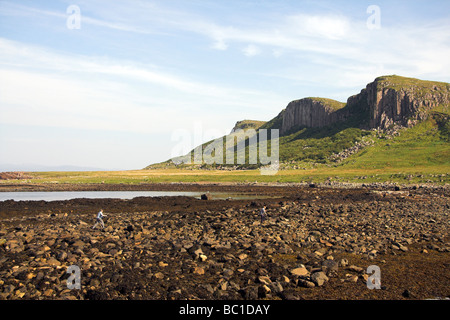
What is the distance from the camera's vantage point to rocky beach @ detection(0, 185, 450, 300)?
14594 millimetres

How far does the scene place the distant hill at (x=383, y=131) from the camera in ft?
356

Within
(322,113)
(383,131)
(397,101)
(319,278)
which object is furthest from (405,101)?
(319,278)

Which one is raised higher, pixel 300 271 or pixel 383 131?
pixel 383 131

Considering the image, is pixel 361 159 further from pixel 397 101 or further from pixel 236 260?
pixel 236 260

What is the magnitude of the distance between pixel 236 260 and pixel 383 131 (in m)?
137

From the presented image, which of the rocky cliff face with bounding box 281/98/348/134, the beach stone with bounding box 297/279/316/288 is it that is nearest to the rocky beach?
the beach stone with bounding box 297/279/316/288

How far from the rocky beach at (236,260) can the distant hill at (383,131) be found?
8157 centimetres

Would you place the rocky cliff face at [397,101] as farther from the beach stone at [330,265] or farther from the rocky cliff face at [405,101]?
the beach stone at [330,265]

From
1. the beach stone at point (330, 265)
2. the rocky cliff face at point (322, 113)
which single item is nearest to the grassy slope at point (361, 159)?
the rocky cliff face at point (322, 113)

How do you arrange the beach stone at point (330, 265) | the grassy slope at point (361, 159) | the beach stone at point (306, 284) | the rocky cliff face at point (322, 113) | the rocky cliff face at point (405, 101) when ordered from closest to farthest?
the beach stone at point (306, 284) → the beach stone at point (330, 265) → the grassy slope at point (361, 159) → the rocky cliff face at point (405, 101) → the rocky cliff face at point (322, 113)

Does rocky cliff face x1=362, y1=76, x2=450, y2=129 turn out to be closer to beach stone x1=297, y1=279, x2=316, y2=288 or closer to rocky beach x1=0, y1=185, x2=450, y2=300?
rocky beach x1=0, y1=185, x2=450, y2=300

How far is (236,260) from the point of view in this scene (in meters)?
18.6

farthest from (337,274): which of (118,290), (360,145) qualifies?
(360,145)
